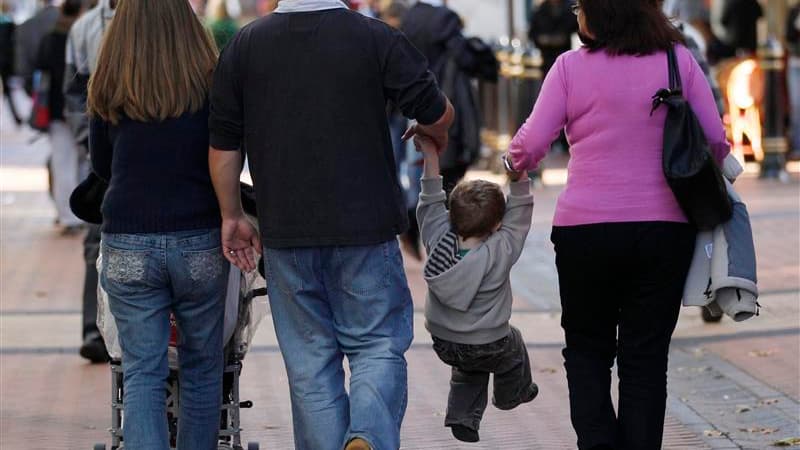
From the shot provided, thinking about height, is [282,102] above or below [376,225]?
above

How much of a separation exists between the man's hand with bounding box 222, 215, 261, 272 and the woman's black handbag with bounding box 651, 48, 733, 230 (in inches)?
51.1

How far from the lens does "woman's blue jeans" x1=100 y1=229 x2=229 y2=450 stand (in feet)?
17.3

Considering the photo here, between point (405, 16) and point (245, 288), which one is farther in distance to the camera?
point (405, 16)

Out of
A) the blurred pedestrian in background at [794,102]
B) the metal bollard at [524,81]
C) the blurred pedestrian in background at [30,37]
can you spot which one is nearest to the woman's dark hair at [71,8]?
the blurred pedestrian in background at [30,37]

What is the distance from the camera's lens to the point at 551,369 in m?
8.40

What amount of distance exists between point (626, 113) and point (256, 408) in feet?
9.40

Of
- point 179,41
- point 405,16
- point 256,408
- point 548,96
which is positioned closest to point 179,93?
point 179,41

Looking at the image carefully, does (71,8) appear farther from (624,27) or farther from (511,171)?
(624,27)

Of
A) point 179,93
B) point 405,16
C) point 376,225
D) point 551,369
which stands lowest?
point 551,369

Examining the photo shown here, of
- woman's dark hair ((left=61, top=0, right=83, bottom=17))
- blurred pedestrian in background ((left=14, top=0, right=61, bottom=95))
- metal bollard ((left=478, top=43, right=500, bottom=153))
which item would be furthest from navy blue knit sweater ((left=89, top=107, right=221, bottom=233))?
metal bollard ((left=478, top=43, right=500, bottom=153))

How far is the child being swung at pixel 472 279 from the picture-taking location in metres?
5.48

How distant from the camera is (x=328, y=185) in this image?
5016 millimetres

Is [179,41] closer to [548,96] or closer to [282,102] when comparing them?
[282,102]

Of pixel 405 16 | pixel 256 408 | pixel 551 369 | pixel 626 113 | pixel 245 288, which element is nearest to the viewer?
pixel 626 113
